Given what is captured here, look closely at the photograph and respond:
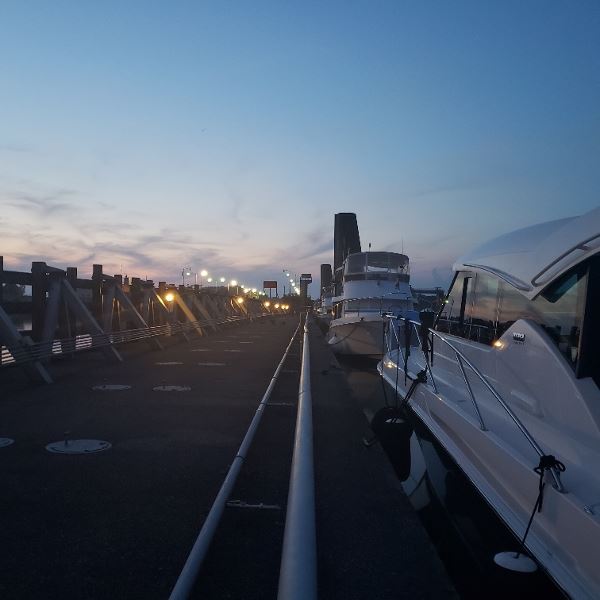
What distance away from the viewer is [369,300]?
23.5 metres

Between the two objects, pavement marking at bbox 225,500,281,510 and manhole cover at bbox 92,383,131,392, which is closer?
pavement marking at bbox 225,500,281,510

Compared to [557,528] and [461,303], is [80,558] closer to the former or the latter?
[557,528]

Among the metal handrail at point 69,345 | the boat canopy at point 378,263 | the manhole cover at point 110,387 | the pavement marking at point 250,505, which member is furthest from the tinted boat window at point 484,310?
the boat canopy at point 378,263

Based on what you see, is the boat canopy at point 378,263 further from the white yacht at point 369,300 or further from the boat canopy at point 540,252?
the boat canopy at point 540,252

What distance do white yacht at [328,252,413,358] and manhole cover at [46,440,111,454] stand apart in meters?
13.2

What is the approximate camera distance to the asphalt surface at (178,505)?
402 cm

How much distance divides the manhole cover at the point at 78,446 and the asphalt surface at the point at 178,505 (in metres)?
0.15

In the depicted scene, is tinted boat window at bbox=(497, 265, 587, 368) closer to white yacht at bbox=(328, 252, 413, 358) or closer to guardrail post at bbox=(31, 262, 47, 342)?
guardrail post at bbox=(31, 262, 47, 342)

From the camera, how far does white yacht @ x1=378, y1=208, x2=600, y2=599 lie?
3.26 m

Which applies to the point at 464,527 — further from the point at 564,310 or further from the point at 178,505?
A: the point at 178,505

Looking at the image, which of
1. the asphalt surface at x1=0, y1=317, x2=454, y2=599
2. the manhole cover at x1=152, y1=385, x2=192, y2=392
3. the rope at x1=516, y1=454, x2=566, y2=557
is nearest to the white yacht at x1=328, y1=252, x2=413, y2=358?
the manhole cover at x1=152, y1=385, x2=192, y2=392

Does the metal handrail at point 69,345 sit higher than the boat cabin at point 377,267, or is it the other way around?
the boat cabin at point 377,267

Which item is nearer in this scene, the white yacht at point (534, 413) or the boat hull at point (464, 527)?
the white yacht at point (534, 413)

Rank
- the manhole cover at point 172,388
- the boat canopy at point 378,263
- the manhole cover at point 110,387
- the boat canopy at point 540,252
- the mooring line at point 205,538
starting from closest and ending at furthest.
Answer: the mooring line at point 205,538
the boat canopy at point 540,252
the manhole cover at point 110,387
the manhole cover at point 172,388
the boat canopy at point 378,263
